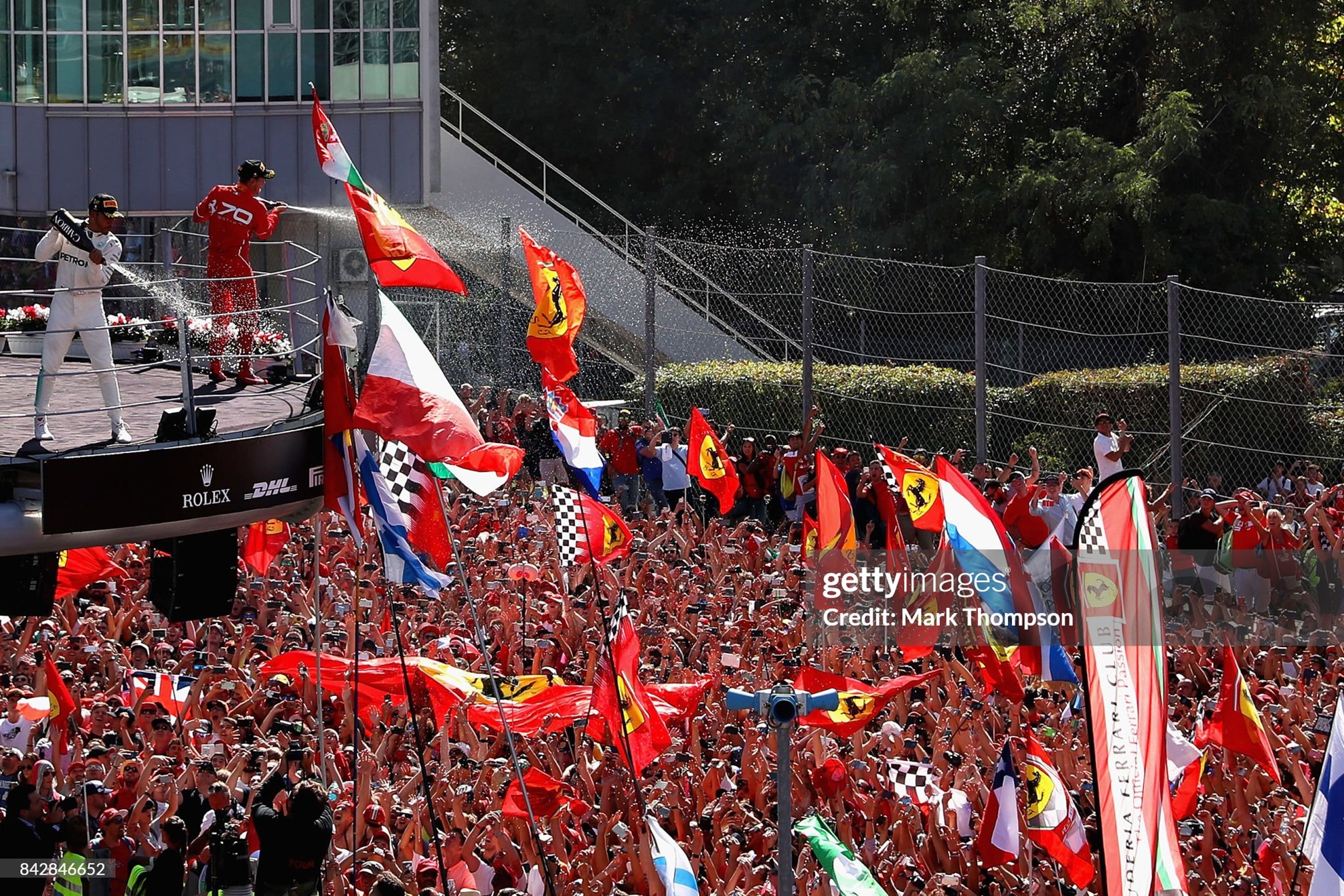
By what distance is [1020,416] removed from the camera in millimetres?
19375

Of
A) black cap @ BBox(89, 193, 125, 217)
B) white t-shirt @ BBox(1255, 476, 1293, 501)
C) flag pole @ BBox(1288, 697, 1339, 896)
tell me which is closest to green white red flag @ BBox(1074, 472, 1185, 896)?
flag pole @ BBox(1288, 697, 1339, 896)

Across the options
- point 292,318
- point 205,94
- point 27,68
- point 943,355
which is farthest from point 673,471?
point 27,68

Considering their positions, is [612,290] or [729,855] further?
[612,290]

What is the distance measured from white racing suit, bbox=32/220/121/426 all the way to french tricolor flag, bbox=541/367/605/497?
3396mm

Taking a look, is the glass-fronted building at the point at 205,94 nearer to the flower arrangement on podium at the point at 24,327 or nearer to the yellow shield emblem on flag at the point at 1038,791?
the flower arrangement on podium at the point at 24,327

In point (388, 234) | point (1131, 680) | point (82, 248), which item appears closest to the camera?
point (1131, 680)

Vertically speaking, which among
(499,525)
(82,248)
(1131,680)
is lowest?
(499,525)

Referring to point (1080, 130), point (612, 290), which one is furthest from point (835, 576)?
point (1080, 130)

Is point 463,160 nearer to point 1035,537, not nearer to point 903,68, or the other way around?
point 903,68

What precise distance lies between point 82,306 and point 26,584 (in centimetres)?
143

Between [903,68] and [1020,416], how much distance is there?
11.6 meters

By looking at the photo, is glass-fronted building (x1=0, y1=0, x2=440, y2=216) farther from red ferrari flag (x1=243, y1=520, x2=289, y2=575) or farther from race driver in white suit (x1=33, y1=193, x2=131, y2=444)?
race driver in white suit (x1=33, y1=193, x2=131, y2=444)

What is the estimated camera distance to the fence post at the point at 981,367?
1727 cm

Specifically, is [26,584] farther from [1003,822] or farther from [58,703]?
[1003,822]
